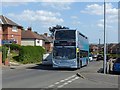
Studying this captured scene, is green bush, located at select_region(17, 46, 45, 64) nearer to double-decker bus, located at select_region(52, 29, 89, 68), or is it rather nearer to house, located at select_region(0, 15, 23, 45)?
house, located at select_region(0, 15, 23, 45)

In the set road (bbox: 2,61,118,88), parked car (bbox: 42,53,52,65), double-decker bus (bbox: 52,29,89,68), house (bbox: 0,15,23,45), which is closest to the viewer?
road (bbox: 2,61,118,88)

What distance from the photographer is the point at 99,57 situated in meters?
81.6

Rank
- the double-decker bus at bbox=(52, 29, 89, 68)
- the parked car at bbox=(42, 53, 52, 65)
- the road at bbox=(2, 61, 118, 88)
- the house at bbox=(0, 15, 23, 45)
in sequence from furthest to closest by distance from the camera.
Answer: the house at bbox=(0, 15, 23, 45) < the parked car at bbox=(42, 53, 52, 65) < the double-decker bus at bbox=(52, 29, 89, 68) < the road at bbox=(2, 61, 118, 88)

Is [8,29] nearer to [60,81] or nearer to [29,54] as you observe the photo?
[29,54]

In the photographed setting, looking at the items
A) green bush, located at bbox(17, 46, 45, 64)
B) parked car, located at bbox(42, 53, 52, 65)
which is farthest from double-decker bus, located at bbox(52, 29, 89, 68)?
green bush, located at bbox(17, 46, 45, 64)

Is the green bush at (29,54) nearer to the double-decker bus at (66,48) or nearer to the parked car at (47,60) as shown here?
the parked car at (47,60)

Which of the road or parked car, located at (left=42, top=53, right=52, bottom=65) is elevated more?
parked car, located at (left=42, top=53, right=52, bottom=65)

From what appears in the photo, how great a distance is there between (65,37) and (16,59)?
768 inches

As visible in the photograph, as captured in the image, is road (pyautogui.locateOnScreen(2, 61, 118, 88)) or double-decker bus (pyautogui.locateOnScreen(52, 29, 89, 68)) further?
double-decker bus (pyautogui.locateOnScreen(52, 29, 89, 68))

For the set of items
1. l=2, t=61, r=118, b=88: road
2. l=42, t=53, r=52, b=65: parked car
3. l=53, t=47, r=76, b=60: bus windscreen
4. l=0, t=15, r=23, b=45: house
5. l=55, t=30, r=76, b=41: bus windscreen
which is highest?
l=0, t=15, r=23, b=45: house

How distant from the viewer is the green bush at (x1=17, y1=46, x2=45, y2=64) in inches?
2007

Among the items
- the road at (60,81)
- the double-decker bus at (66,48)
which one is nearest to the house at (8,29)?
the double-decker bus at (66,48)

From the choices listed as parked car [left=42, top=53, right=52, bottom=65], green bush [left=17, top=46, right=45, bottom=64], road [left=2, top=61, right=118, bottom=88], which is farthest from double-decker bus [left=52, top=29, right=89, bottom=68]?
green bush [left=17, top=46, right=45, bottom=64]

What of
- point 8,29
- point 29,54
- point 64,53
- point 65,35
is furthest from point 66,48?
point 8,29
